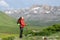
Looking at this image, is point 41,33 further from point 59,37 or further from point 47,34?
point 59,37

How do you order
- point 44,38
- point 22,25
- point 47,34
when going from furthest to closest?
point 47,34, point 22,25, point 44,38

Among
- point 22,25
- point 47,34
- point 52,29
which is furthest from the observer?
point 52,29

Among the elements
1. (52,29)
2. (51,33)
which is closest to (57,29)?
(52,29)

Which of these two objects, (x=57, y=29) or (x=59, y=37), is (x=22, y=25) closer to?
(x=59, y=37)

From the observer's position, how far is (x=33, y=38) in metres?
18.6

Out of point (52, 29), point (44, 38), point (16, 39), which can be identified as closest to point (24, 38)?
point (16, 39)

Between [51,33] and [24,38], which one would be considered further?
[51,33]

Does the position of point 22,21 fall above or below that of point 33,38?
above

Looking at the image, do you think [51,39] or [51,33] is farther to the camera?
[51,33]

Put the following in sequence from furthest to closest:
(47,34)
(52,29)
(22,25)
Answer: (52,29) → (47,34) → (22,25)

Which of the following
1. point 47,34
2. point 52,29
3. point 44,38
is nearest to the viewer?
point 44,38

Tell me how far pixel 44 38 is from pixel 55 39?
0.94 meters

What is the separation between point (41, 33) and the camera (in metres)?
21.1

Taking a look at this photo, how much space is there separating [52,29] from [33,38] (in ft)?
15.7
